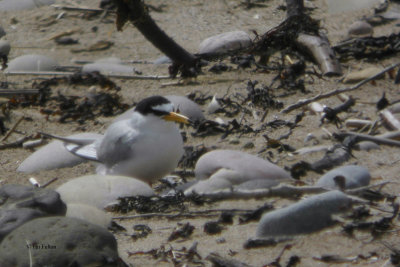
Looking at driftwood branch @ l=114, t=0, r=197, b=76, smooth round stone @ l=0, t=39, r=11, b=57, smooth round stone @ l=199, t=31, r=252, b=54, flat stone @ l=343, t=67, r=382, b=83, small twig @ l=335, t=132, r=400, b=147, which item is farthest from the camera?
smooth round stone @ l=0, t=39, r=11, b=57

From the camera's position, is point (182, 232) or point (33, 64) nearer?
point (182, 232)

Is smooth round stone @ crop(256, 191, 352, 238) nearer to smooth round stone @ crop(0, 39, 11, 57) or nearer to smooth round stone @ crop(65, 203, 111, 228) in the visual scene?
smooth round stone @ crop(65, 203, 111, 228)

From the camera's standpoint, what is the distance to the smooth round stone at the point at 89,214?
156 inches

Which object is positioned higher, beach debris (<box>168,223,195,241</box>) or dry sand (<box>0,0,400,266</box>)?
beach debris (<box>168,223,195,241</box>)

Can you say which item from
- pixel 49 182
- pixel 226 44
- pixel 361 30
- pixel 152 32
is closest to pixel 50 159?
pixel 49 182

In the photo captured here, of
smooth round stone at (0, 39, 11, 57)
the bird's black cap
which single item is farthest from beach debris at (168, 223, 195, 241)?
smooth round stone at (0, 39, 11, 57)

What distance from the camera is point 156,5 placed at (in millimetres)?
9648

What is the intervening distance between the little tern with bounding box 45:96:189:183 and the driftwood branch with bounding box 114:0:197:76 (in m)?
1.21

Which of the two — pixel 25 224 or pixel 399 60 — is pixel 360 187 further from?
pixel 399 60

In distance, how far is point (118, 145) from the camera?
517 cm

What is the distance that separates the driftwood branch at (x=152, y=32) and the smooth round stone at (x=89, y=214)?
2.44 meters

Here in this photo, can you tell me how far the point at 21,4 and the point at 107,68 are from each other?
2825 mm

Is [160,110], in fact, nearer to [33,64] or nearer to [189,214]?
[189,214]

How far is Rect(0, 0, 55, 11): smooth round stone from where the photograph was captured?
9.97 metres
